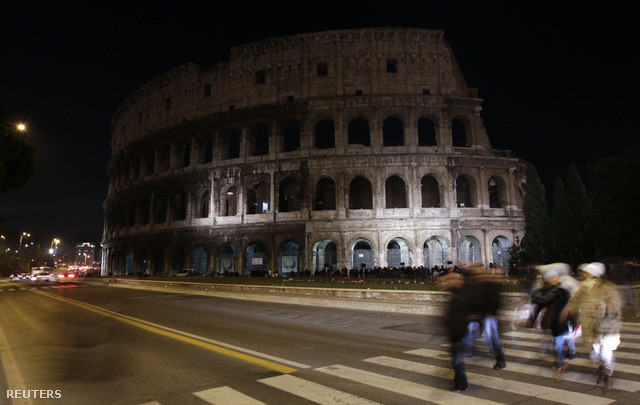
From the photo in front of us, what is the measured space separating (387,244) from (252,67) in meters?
20.2

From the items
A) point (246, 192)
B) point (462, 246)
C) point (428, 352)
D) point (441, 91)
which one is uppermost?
point (441, 91)

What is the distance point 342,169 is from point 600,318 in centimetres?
2728

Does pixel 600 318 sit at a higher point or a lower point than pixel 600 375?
higher

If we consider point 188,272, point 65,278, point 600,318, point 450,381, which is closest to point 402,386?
point 450,381

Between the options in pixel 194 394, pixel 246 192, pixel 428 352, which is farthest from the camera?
pixel 246 192

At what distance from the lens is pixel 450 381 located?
543 centimetres

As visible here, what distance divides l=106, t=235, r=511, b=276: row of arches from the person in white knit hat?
23.7 metres

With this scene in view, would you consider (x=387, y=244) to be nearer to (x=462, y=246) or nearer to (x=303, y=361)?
(x=462, y=246)

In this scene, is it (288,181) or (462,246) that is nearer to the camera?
(462,246)

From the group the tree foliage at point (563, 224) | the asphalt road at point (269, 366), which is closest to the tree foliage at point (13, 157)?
the asphalt road at point (269, 366)

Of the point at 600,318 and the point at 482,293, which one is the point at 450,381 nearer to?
Result: the point at 482,293

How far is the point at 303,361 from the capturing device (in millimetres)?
6707

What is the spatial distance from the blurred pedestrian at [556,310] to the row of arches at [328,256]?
22.4 m

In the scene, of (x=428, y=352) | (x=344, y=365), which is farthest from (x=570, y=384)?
(x=344, y=365)
